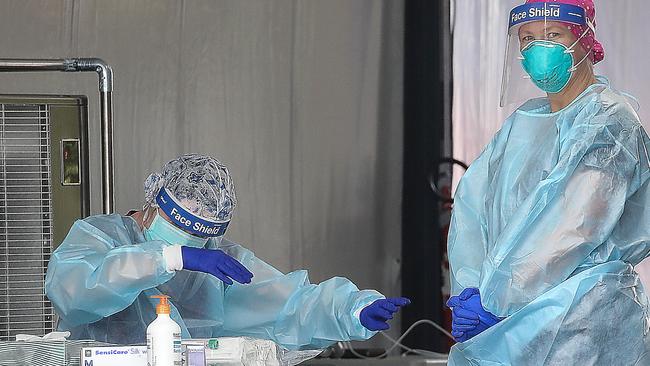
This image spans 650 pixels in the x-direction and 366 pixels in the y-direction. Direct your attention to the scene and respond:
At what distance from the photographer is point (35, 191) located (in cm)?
296

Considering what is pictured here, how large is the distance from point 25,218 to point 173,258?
84cm

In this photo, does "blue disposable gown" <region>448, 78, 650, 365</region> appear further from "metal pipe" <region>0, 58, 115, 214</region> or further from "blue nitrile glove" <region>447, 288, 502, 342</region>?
"metal pipe" <region>0, 58, 115, 214</region>

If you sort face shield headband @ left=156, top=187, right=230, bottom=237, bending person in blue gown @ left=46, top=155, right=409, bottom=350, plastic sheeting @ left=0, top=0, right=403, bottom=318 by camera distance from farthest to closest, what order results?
plastic sheeting @ left=0, top=0, right=403, bottom=318
face shield headband @ left=156, top=187, right=230, bottom=237
bending person in blue gown @ left=46, top=155, right=409, bottom=350

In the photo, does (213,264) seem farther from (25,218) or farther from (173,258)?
(25,218)

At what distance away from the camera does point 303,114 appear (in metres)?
4.09

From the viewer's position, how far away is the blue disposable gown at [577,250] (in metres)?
2.15

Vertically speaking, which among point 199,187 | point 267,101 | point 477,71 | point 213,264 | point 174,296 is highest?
point 477,71

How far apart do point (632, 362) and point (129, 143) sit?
7.25 feet

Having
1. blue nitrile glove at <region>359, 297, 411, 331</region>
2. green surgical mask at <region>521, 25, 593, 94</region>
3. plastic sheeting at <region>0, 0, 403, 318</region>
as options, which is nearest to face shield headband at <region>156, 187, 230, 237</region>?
blue nitrile glove at <region>359, 297, 411, 331</region>

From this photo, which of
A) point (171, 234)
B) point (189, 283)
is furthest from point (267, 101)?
point (171, 234)

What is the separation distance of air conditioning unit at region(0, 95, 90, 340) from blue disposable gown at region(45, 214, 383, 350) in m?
0.45

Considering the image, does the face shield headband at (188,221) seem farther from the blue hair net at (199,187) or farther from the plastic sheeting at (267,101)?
the plastic sheeting at (267,101)

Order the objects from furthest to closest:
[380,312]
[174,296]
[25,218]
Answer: [25,218], [174,296], [380,312]

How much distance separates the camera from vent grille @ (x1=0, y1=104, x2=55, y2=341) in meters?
2.93
